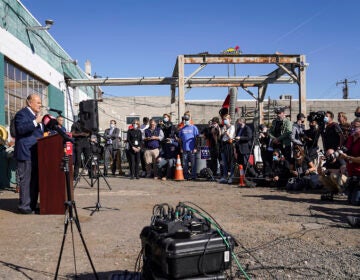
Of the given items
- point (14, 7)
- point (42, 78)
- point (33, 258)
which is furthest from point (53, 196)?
point (42, 78)

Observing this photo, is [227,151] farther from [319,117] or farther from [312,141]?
[319,117]

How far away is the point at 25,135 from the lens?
23.1ft

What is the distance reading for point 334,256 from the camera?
4281mm

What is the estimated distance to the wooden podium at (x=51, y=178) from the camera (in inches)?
266

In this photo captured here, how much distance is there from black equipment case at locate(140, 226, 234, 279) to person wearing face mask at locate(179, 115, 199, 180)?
389 inches

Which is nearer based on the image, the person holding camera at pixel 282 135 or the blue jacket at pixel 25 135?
the blue jacket at pixel 25 135

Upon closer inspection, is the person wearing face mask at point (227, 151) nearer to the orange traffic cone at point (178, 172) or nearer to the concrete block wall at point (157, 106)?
the orange traffic cone at point (178, 172)

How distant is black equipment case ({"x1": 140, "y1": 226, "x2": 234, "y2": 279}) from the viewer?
2816mm

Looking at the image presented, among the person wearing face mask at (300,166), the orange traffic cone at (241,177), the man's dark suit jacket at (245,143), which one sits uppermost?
the man's dark suit jacket at (245,143)

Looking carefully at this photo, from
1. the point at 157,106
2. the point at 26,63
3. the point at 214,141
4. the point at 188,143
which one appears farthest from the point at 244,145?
the point at 157,106

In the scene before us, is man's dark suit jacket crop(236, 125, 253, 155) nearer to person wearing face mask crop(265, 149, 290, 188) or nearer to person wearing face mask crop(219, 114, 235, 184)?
person wearing face mask crop(219, 114, 235, 184)

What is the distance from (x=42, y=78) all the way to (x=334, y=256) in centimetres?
1270

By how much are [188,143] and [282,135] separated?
3382 millimetres

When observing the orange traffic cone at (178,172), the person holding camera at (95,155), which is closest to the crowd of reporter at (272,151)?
the orange traffic cone at (178,172)
